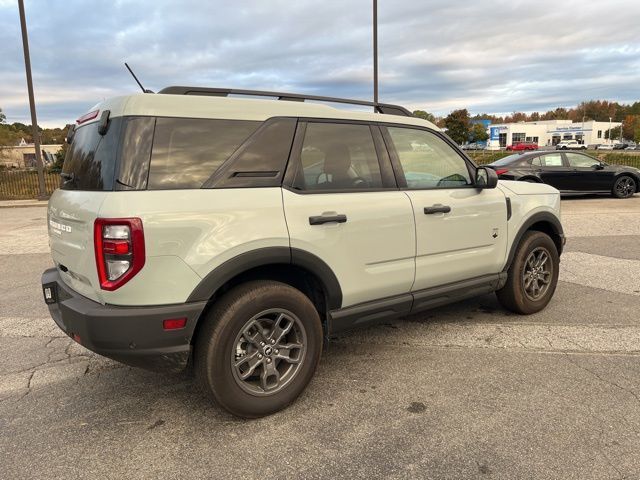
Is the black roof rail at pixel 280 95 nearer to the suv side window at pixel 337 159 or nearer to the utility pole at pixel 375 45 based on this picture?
the suv side window at pixel 337 159

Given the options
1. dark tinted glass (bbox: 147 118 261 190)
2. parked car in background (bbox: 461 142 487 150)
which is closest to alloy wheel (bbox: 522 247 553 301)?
dark tinted glass (bbox: 147 118 261 190)

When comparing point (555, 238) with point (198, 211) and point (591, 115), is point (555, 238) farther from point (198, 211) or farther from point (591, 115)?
point (591, 115)

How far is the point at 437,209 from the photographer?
11.9 feet

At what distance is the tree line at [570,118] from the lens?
76125 mm

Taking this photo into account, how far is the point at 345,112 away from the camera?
11.1 ft

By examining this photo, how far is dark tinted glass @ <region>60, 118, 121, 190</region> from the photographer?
8.61 feet

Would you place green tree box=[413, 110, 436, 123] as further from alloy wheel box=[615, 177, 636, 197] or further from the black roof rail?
alloy wheel box=[615, 177, 636, 197]

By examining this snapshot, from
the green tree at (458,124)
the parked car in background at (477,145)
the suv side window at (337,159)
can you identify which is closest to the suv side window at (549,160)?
the suv side window at (337,159)

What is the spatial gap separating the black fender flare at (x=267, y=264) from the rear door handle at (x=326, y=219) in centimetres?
20

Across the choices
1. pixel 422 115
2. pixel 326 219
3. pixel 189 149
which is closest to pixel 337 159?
pixel 326 219

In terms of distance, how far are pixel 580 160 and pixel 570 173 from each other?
0.63 metres

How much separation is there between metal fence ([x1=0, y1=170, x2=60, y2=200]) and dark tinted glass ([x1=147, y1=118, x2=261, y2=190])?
66.4 feet

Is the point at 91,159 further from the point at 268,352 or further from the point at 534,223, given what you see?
the point at 534,223

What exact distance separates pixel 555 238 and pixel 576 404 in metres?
2.23
